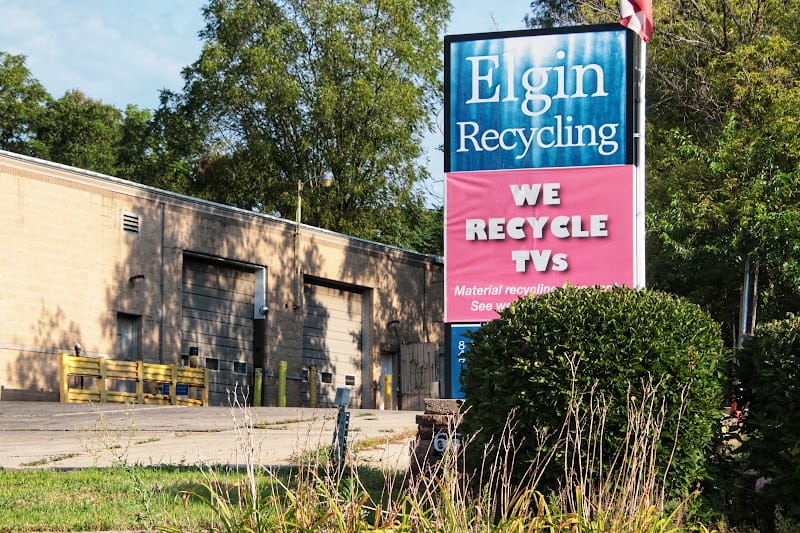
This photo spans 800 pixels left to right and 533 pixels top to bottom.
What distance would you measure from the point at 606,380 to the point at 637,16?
21.8 ft

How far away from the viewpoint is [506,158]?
42.9ft

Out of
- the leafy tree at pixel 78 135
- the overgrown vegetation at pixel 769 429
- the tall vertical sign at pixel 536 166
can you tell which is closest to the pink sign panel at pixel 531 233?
the tall vertical sign at pixel 536 166

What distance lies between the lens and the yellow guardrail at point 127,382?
25.8 meters

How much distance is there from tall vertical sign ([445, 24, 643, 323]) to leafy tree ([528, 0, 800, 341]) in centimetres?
1146

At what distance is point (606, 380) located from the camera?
26.3ft

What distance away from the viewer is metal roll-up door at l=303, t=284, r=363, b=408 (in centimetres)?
3525

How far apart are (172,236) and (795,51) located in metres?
16.4

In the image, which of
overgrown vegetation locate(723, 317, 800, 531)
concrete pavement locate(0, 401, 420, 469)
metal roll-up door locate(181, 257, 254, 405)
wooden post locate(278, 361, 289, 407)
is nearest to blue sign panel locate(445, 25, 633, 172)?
concrete pavement locate(0, 401, 420, 469)

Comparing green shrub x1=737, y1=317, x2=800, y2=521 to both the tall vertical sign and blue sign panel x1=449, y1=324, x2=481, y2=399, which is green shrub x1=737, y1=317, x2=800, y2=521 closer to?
blue sign panel x1=449, y1=324, x2=481, y2=399

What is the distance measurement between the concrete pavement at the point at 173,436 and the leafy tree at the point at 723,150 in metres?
8.32

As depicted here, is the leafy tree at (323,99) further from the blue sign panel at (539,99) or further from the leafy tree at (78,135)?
the blue sign panel at (539,99)

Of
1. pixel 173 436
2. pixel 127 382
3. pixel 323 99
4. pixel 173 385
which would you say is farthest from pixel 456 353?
pixel 323 99

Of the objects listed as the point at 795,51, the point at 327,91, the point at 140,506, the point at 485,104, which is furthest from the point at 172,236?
the point at 140,506

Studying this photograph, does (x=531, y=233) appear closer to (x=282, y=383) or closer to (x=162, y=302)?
(x=162, y=302)
